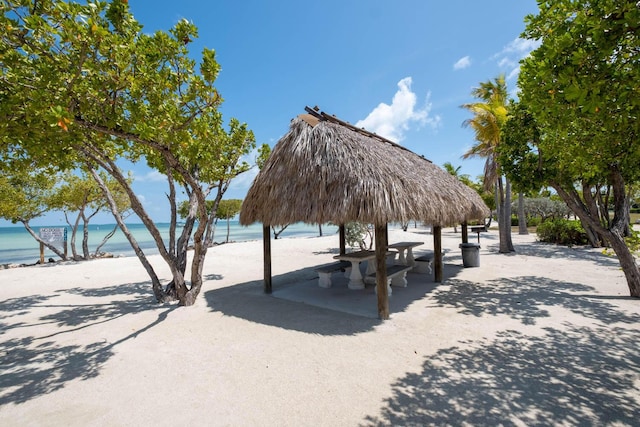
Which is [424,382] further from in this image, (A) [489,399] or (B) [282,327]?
(B) [282,327]

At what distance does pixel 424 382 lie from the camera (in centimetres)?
329

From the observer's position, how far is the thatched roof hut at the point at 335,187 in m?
Result: 5.22

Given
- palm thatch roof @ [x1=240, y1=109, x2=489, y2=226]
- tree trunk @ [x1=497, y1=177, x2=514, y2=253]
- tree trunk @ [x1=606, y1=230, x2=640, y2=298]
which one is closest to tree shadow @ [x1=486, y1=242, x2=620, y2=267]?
tree trunk @ [x1=497, y1=177, x2=514, y2=253]

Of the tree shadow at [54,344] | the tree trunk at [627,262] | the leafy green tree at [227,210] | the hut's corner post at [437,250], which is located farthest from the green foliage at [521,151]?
the leafy green tree at [227,210]

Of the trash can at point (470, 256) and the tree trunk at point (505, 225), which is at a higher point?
the tree trunk at point (505, 225)

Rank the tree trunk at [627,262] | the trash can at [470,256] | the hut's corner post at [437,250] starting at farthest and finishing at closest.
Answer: the trash can at [470,256] → the hut's corner post at [437,250] → the tree trunk at [627,262]

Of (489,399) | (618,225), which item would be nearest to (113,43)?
(489,399)

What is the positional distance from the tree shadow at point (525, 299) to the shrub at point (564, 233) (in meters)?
9.56

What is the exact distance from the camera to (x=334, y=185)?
18.2 ft

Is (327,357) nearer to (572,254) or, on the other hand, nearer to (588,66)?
(588,66)

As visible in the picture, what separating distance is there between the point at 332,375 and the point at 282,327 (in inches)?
70.2

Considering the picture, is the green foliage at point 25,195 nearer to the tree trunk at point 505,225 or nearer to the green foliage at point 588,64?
the green foliage at point 588,64

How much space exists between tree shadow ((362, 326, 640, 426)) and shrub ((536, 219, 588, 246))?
44.6 feet

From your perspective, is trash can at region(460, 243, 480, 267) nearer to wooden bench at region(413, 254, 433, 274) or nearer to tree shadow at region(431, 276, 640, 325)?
wooden bench at region(413, 254, 433, 274)
